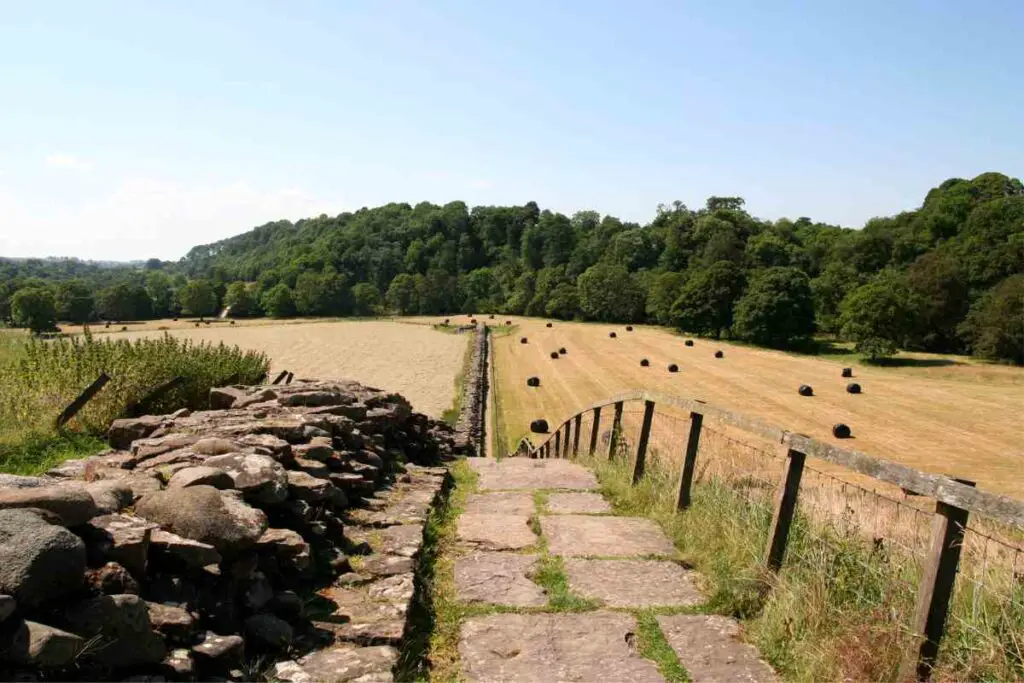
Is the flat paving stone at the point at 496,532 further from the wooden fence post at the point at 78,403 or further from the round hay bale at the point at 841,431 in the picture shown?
the round hay bale at the point at 841,431

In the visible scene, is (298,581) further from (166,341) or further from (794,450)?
(166,341)

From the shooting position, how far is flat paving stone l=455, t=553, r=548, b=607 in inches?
181

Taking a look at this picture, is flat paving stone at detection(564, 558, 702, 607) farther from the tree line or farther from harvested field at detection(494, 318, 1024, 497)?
the tree line

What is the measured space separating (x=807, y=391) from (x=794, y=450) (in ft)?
143

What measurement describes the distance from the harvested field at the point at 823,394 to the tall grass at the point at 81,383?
13.5m

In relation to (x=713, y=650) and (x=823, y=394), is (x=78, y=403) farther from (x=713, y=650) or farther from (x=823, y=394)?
(x=823, y=394)

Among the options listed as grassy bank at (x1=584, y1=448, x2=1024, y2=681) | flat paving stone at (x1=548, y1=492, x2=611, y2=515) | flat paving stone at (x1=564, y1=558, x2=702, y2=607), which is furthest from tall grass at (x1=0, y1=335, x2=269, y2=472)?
grassy bank at (x1=584, y1=448, x2=1024, y2=681)

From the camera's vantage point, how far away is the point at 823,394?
44.9 metres

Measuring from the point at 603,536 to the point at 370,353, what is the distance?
62.4 m

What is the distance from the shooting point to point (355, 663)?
3492 millimetres

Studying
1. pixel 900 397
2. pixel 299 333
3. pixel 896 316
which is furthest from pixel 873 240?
pixel 299 333

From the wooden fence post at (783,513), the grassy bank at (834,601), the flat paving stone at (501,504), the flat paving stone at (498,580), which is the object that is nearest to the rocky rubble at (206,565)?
the flat paving stone at (498,580)

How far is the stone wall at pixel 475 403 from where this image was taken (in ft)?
84.9

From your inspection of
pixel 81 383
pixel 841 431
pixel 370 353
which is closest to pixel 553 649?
pixel 81 383
